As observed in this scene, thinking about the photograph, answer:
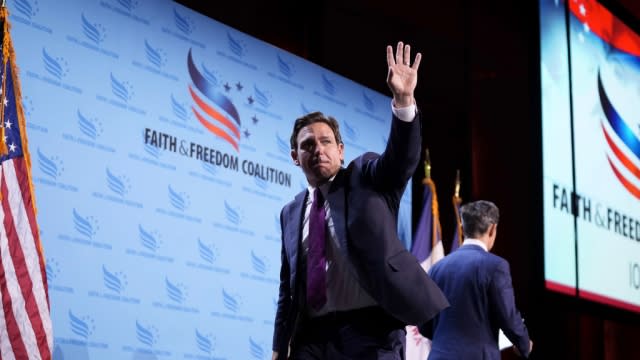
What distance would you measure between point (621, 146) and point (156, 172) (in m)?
3.16

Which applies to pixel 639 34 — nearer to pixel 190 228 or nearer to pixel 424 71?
pixel 424 71

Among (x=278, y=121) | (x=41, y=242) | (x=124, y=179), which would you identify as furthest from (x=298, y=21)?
(x=41, y=242)

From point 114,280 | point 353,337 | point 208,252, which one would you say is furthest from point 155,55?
point 353,337

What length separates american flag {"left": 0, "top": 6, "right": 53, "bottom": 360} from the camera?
425cm

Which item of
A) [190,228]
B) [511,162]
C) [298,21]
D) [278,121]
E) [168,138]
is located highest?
[298,21]

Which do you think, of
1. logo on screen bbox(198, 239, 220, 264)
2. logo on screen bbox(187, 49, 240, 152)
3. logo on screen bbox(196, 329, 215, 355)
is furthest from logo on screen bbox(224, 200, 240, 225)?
logo on screen bbox(196, 329, 215, 355)

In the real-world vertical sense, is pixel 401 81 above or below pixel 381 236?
above

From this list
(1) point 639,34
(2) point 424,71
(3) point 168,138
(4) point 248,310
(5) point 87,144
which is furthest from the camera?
(2) point 424,71

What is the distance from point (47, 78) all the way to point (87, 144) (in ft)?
1.24

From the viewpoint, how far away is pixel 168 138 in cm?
539

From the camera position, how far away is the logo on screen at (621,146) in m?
6.48

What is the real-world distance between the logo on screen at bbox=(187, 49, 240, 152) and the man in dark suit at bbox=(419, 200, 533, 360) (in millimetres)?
1517

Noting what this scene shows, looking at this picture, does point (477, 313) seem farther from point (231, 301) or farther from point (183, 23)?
point (183, 23)

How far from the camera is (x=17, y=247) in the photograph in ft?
14.1
